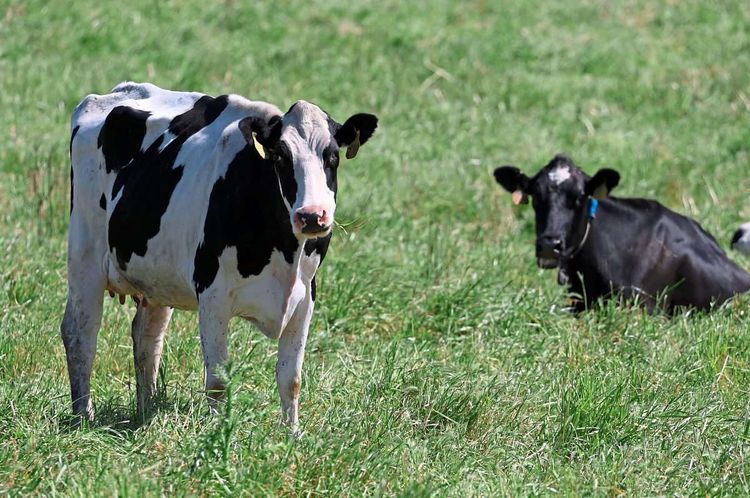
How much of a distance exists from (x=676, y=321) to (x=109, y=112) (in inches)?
156

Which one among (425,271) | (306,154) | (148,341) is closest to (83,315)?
(148,341)

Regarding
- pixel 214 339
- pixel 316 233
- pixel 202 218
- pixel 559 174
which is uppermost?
pixel 316 233

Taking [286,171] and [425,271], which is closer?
[286,171]

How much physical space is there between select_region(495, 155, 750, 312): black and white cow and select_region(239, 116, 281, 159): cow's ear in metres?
3.94

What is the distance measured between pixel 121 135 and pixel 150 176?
43 centimetres

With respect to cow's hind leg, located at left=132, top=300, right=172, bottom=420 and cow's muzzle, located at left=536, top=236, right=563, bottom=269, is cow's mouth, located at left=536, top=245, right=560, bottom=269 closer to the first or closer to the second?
cow's muzzle, located at left=536, top=236, right=563, bottom=269

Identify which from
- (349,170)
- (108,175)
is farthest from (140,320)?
(349,170)

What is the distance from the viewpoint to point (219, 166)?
5.85 m

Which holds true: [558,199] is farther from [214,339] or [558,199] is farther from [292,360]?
[214,339]

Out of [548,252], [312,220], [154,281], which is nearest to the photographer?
[312,220]

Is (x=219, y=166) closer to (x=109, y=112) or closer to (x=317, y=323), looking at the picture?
(x=109, y=112)

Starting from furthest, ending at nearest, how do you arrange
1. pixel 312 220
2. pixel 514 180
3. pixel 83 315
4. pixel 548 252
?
pixel 514 180 → pixel 548 252 → pixel 83 315 → pixel 312 220

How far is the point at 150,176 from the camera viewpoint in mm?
6258

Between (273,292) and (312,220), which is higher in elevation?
(312,220)
